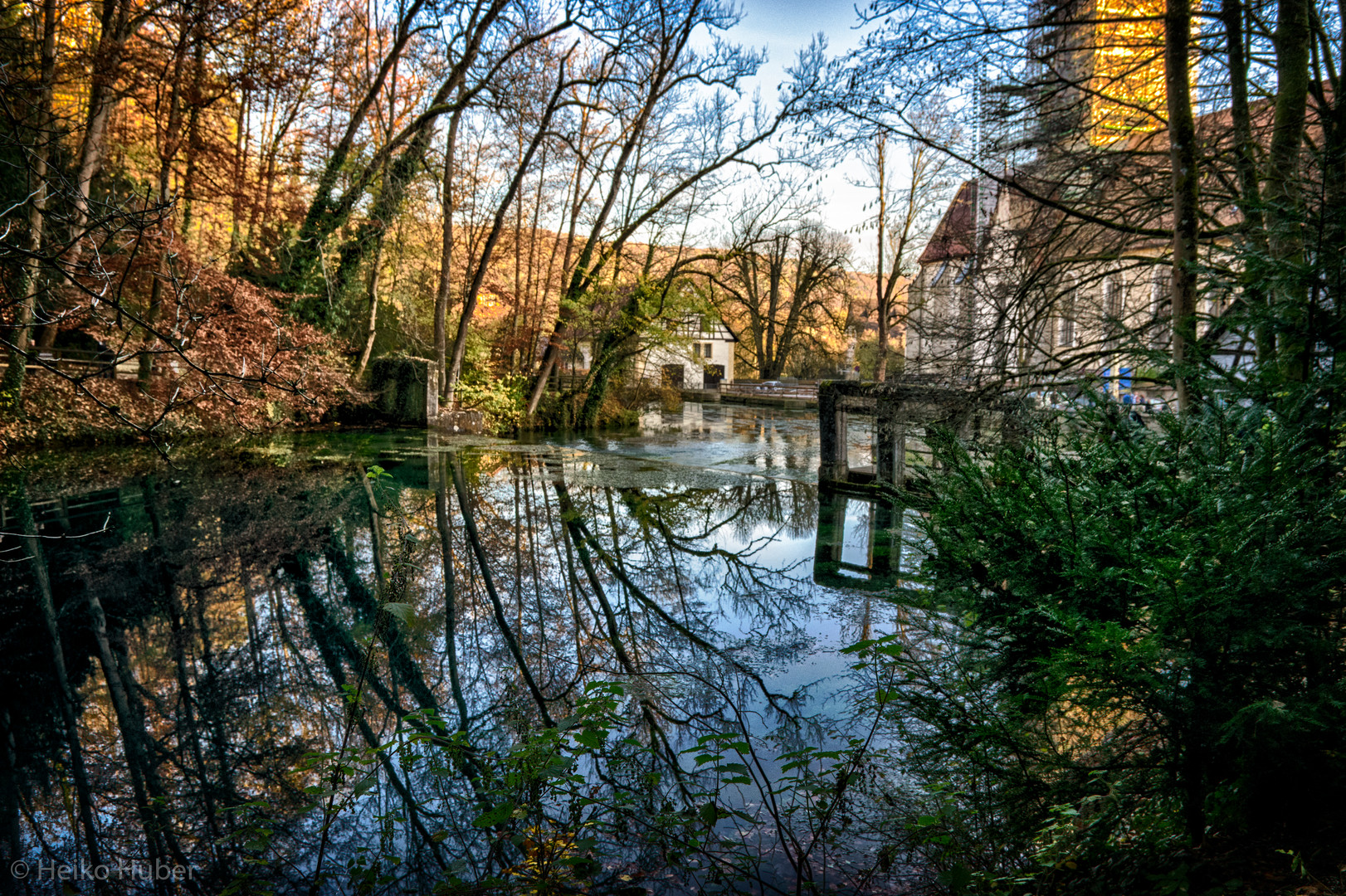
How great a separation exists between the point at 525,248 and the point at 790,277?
21983 millimetres

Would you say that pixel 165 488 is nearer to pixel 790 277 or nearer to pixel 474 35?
pixel 474 35

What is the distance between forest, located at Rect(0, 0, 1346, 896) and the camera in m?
2.44

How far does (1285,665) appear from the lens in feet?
7.63

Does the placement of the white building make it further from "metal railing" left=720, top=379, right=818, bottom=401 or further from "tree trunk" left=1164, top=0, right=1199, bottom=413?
"tree trunk" left=1164, top=0, right=1199, bottom=413

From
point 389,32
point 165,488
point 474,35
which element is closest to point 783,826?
point 165,488

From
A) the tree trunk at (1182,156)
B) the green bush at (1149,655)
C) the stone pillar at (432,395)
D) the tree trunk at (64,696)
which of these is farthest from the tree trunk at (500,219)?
the green bush at (1149,655)

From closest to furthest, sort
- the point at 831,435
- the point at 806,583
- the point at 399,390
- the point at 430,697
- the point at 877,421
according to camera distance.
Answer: the point at 430,697
the point at 806,583
the point at 877,421
the point at 831,435
the point at 399,390

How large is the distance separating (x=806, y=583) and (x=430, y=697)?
12.5ft

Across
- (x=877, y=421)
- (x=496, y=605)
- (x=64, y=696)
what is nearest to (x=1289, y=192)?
(x=496, y=605)

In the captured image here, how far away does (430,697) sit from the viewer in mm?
4414

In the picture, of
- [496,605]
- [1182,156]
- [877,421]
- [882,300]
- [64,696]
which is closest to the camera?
[64,696]

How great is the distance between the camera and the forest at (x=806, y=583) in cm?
244

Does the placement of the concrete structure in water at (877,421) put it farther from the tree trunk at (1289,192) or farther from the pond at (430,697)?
the tree trunk at (1289,192)

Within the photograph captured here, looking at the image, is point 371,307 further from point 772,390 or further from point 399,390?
point 772,390
